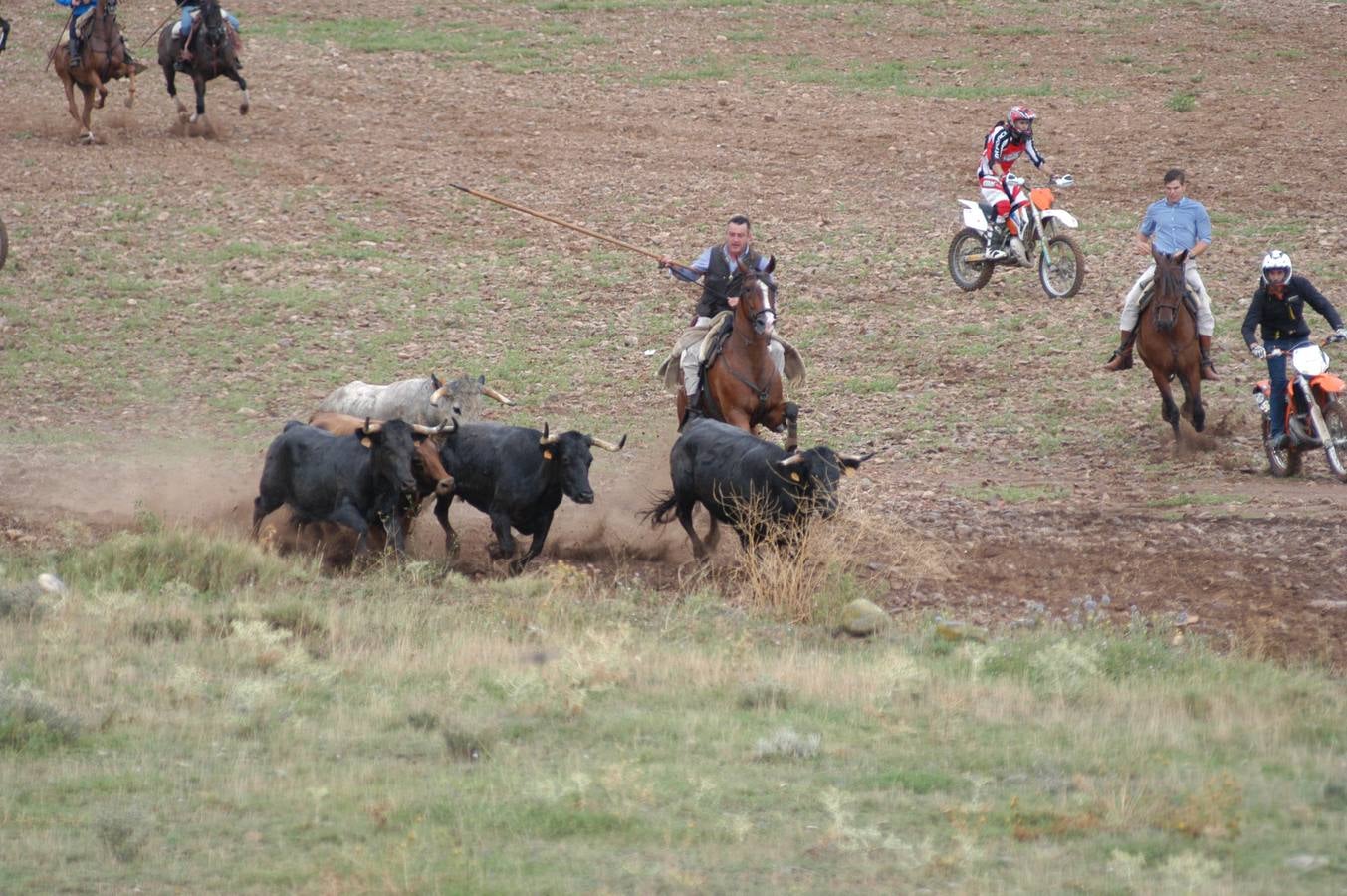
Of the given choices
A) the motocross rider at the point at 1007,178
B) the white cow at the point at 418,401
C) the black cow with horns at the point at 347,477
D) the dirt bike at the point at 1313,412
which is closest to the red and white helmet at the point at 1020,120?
the motocross rider at the point at 1007,178

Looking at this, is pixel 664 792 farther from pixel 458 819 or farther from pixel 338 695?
pixel 338 695

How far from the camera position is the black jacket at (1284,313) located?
578 inches

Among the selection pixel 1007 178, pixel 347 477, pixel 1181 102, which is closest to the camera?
pixel 347 477

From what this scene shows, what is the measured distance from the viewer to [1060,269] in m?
20.2

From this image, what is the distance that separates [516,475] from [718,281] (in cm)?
277

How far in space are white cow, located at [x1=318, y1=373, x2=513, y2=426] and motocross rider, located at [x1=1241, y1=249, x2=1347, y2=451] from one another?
6.40 m

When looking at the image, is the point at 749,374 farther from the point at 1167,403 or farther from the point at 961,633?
the point at 961,633

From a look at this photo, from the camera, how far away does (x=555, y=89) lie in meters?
28.5

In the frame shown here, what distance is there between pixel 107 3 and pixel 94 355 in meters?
7.30

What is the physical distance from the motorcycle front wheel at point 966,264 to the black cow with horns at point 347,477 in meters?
9.76

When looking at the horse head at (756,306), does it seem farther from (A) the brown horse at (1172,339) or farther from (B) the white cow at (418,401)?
(A) the brown horse at (1172,339)

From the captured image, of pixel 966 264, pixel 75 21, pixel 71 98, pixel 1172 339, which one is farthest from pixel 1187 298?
pixel 71 98

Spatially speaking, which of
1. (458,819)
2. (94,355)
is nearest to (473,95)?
(94,355)

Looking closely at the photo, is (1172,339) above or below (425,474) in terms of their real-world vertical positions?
above
